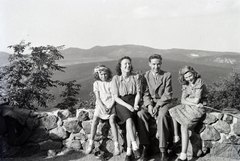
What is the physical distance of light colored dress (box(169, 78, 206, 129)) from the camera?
128 inches

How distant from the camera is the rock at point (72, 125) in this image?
3736 mm

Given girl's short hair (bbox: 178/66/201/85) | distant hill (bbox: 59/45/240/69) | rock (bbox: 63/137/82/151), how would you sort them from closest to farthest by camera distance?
girl's short hair (bbox: 178/66/201/85), rock (bbox: 63/137/82/151), distant hill (bbox: 59/45/240/69)

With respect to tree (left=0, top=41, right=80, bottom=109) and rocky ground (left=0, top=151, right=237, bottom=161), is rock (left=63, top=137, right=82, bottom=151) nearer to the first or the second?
rocky ground (left=0, top=151, right=237, bottom=161)

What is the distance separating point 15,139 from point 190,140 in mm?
2576

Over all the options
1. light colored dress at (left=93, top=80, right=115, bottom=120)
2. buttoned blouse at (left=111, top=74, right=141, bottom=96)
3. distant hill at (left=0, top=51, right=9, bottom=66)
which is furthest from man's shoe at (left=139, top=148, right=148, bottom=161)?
distant hill at (left=0, top=51, right=9, bottom=66)

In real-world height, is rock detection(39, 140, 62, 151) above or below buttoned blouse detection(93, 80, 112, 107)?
below

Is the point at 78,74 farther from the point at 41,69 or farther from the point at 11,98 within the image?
the point at 11,98

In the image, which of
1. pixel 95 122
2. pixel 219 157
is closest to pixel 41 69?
pixel 95 122

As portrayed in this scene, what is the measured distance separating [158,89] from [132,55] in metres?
3.75

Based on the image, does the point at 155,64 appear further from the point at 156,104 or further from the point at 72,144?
the point at 72,144

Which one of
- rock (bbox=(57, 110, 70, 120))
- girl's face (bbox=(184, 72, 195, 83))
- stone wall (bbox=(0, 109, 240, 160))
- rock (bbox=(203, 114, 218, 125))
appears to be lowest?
stone wall (bbox=(0, 109, 240, 160))

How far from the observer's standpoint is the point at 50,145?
12.5 feet

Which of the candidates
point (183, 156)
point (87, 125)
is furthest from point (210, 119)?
point (87, 125)

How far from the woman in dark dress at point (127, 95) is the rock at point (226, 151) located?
42.5 inches
